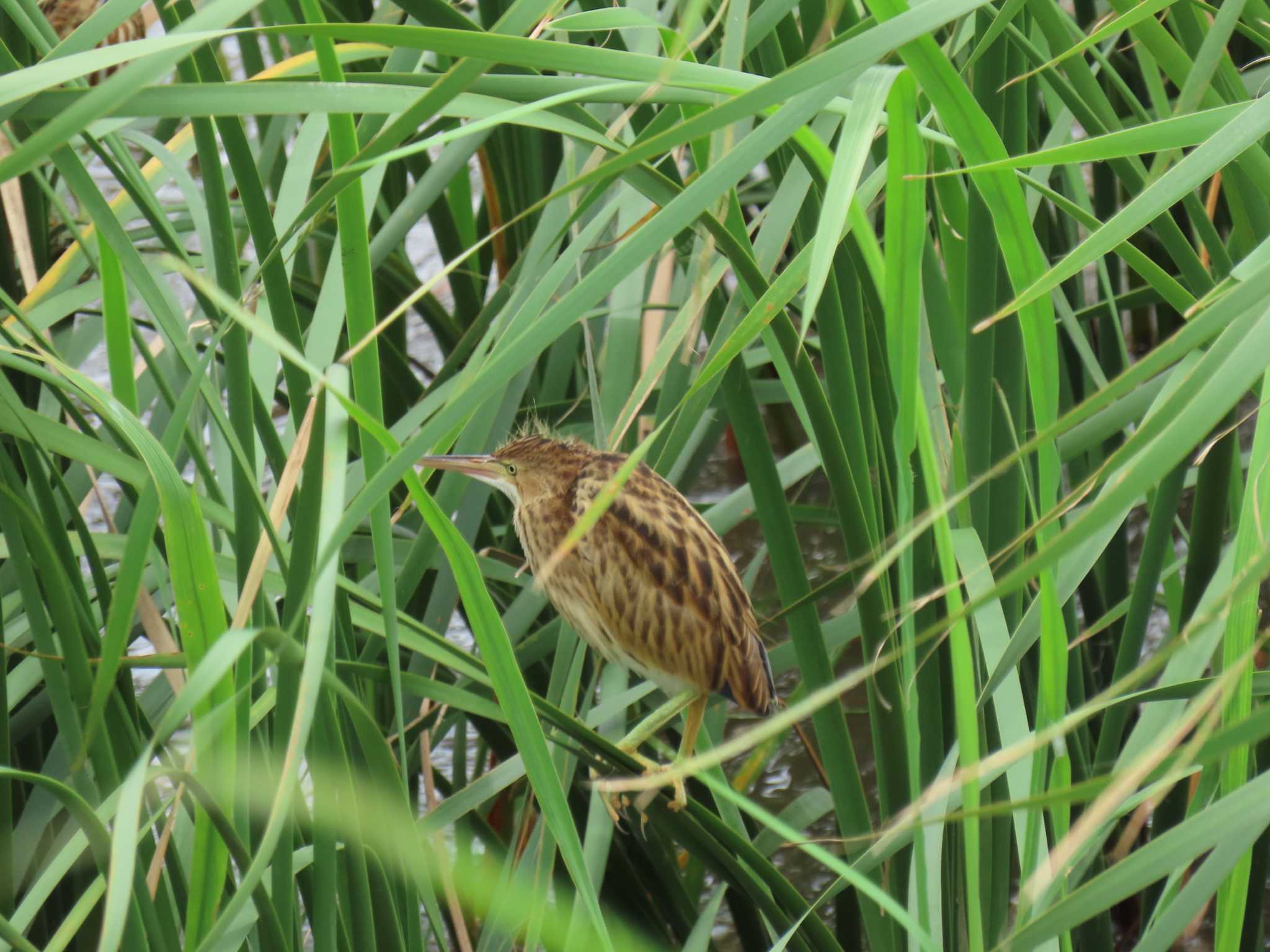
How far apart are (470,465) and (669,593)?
287 millimetres

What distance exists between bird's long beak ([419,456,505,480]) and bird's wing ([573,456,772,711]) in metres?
0.13

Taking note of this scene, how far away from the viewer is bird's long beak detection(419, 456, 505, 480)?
164cm

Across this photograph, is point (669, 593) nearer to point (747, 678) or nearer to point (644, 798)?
point (747, 678)

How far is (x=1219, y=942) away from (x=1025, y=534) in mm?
505

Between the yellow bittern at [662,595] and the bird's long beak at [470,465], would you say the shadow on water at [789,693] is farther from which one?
the bird's long beak at [470,465]

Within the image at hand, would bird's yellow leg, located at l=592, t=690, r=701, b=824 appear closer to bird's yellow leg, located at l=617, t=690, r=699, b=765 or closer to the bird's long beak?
bird's yellow leg, located at l=617, t=690, r=699, b=765

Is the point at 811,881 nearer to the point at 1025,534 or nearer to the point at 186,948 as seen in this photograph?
the point at 186,948

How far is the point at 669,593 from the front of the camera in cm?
174

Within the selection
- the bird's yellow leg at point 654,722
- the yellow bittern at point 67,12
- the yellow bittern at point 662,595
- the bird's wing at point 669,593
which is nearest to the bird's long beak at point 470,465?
the yellow bittern at point 662,595

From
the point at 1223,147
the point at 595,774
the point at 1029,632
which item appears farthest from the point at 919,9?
the point at 595,774

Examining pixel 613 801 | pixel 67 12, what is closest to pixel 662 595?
pixel 613 801

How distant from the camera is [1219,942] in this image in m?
1.07

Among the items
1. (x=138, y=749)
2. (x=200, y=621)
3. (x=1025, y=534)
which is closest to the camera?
(x=1025, y=534)

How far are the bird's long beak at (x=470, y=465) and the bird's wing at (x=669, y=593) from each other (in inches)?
5.1
